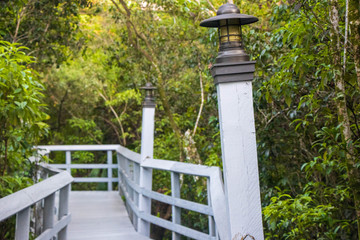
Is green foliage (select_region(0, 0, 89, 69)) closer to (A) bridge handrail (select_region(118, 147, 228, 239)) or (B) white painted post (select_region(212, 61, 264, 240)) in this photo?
(A) bridge handrail (select_region(118, 147, 228, 239))

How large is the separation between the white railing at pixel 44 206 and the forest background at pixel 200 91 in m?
0.47

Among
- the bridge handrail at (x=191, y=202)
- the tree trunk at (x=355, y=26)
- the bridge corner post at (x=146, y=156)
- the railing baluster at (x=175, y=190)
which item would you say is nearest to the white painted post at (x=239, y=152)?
Answer: the tree trunk at (x=355, y=26)

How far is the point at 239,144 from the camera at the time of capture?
2854 millimetres

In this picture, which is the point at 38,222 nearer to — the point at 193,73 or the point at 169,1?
the point at 169,1

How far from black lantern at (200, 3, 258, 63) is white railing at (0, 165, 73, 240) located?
5.04 feet

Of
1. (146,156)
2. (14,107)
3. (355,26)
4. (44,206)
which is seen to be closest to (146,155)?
(146,156)

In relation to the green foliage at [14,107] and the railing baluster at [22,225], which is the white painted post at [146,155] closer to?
the green foliage at [14,107]

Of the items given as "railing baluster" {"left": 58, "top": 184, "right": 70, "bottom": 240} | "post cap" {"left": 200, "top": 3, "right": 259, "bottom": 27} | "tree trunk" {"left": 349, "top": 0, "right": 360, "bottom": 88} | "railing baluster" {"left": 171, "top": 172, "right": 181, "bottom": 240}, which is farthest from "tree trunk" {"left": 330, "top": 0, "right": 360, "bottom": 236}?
"railing baluster" {"left": 58, "top": 184, "right": 70, "bottom": 240}

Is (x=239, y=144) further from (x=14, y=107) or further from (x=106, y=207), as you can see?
(x=106, y=207)

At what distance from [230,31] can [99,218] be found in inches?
204

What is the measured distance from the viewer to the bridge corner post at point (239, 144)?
2.84 meters

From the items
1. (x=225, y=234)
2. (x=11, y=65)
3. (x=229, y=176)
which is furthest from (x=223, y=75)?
(x=11, y=65)

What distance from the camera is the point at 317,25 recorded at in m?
3.32

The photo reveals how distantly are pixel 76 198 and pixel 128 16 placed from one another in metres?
3.75
